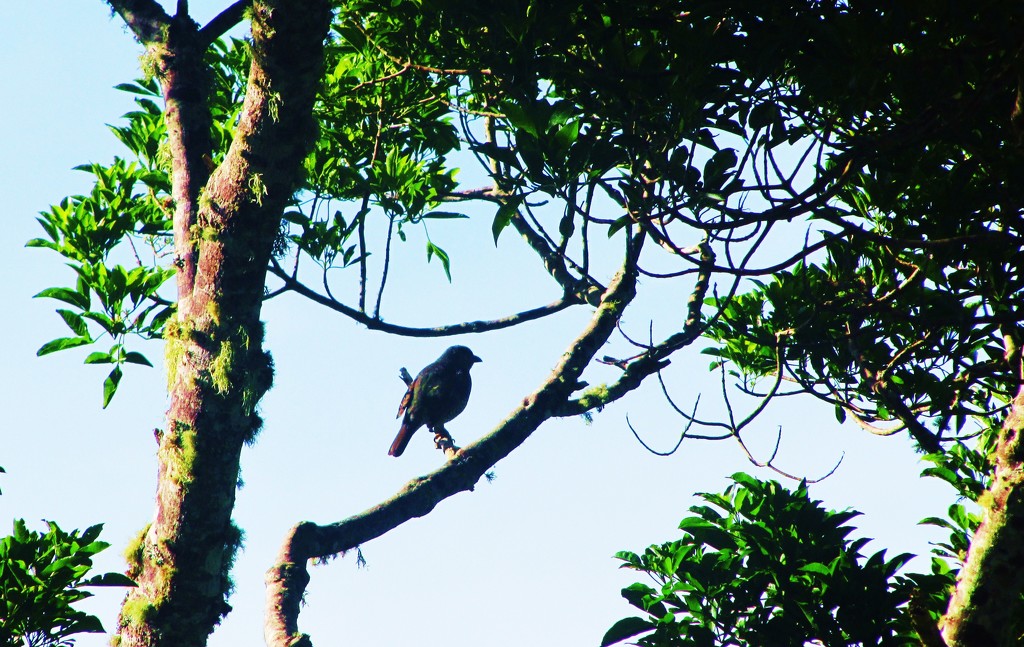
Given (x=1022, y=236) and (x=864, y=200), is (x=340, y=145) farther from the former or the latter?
(x=1022, y=236)

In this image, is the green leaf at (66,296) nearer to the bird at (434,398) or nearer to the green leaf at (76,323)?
the green leaf at (76,323)

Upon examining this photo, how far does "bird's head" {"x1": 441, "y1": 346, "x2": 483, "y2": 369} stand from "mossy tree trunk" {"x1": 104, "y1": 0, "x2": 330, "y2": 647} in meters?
3.84

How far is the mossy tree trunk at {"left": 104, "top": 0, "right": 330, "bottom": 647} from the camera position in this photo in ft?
10.9

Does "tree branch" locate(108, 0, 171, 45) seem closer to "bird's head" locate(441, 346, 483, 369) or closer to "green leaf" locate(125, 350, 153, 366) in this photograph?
"green leaf" locate(125, 350, 153, 366)

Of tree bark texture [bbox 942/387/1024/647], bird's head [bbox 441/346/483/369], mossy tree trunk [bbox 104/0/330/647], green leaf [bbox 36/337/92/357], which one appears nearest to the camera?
tree bark texture [bbox 942/387/1024/647]

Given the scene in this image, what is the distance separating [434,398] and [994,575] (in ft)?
15.9

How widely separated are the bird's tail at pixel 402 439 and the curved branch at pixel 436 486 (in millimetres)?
2792

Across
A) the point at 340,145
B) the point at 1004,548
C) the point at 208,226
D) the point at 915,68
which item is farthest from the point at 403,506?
the point at 915,68

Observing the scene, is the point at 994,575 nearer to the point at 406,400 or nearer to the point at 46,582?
the point at 46,582

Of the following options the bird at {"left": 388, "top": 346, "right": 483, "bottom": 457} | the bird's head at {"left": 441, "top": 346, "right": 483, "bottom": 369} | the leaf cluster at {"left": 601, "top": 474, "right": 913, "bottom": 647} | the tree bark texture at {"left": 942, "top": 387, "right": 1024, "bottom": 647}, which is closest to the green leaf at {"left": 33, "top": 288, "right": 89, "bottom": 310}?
the leaf cluster at {"left": 601, "top": 474, "right": 913, "bottom": 647}

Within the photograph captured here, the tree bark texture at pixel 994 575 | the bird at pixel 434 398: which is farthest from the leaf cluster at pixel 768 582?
the bird at pixel 434 398

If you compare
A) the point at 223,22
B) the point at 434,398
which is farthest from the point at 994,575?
the point at 434,398

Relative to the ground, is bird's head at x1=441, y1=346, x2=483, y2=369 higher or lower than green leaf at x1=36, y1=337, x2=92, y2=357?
higher

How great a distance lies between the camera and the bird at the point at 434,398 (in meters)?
7.17
